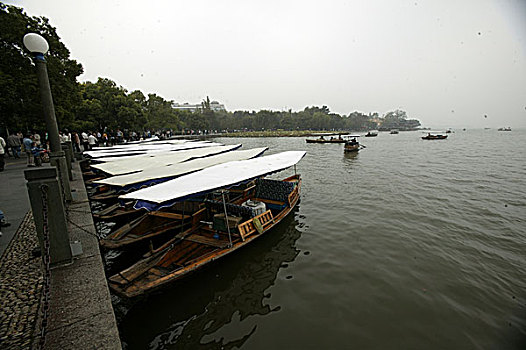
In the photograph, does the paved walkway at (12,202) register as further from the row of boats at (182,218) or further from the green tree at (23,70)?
the green tree at (23,70)

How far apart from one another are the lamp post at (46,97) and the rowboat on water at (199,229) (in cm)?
297

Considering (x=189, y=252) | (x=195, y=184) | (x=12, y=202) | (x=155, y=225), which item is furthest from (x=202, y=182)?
(x=12, y=202)

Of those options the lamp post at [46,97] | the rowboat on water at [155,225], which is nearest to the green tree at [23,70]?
the lamp post at [46,97]

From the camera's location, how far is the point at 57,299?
3717mm

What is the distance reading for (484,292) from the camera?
6.41 meters

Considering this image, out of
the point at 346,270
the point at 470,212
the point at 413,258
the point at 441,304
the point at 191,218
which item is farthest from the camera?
the point at 470,212

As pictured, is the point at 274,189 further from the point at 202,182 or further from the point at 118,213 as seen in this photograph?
the point at 118,213

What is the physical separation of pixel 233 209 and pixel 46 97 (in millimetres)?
6394

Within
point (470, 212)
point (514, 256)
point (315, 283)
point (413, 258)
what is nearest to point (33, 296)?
point (315, 283)

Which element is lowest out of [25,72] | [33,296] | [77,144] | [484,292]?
[484,292]

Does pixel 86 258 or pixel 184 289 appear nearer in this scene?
pixel 86 258

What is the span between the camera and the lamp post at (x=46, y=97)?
5891 millimetres

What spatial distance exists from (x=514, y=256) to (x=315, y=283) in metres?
7.32

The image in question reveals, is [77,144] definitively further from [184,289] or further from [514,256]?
[514,256]
